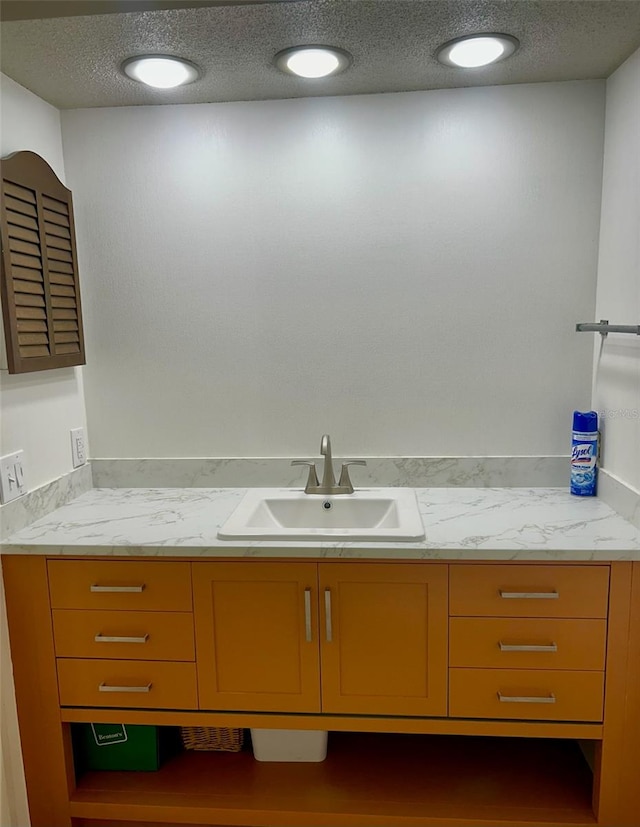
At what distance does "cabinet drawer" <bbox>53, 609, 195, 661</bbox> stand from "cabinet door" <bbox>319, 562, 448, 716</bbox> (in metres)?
0.41

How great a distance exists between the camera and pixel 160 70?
1.75 m

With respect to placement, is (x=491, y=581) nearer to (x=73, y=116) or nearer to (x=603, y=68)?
(x=603, y=68)

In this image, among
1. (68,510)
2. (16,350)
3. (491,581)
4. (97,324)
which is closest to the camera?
(491,581)

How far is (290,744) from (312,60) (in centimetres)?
211

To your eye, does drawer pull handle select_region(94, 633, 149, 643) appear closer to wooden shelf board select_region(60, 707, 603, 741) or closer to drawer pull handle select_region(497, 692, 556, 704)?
wooden shelf board select_region(60, 707, 603, 741)

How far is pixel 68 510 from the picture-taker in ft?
6.55

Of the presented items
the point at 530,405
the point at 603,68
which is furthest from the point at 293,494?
the point at 603,68

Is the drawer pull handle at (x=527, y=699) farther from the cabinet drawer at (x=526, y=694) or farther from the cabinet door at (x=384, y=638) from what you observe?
the cabinet door at (x=384, y=638)

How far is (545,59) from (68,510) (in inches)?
81.0

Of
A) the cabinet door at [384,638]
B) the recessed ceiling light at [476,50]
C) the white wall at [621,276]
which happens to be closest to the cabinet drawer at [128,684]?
the cabinet door at [384,638]

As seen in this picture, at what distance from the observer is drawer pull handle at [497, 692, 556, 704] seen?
1.63 metres

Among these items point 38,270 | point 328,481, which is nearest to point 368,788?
point 328,481

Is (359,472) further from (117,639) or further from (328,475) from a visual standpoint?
(117,639)

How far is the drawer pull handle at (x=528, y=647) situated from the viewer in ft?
5.30
